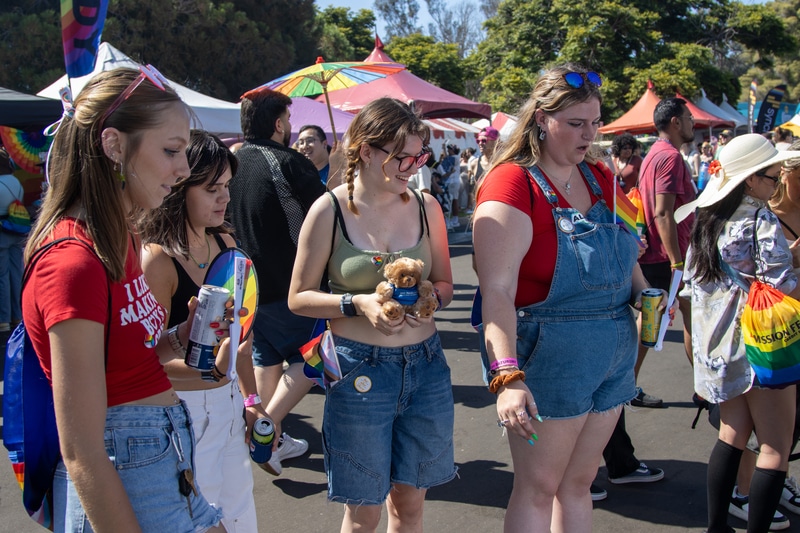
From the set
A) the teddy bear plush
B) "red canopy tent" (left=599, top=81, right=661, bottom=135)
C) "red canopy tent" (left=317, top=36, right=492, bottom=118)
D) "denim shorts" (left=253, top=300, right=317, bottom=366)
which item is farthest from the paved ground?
"red canopy tent" (left=599, top=81, right=661, bottom=135)

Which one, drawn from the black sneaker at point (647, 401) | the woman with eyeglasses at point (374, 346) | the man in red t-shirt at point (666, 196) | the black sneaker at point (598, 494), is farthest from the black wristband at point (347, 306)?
the black sneaker at point (647, 401)

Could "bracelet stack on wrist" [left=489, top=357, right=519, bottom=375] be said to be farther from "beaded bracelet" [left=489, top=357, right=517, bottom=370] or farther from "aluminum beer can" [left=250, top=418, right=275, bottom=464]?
"aluminum beer can" [left=250, top=418, right=275, bottom=464]

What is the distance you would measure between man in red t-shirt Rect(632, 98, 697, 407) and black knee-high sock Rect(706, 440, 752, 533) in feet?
5.05

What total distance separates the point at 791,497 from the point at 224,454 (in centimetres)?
295

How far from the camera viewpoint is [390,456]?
251 centimetres

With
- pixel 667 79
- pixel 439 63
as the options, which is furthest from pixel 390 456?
pixel 439 63

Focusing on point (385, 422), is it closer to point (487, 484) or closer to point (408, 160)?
point (408, 160)

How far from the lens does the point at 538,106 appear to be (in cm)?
254

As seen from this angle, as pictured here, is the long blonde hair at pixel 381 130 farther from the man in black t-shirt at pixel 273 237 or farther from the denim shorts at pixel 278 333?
the denim shorts at pixel 278 333

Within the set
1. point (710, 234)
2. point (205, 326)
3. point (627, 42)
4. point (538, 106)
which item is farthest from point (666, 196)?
point (627, 42)

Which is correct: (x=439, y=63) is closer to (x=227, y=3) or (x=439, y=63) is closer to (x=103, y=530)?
(x=227, y=3)

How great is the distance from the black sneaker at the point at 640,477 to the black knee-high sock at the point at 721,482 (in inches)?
26.0

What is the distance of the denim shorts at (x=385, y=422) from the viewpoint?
2424 millimetres

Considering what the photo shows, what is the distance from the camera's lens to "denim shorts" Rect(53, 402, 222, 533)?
1.51m
